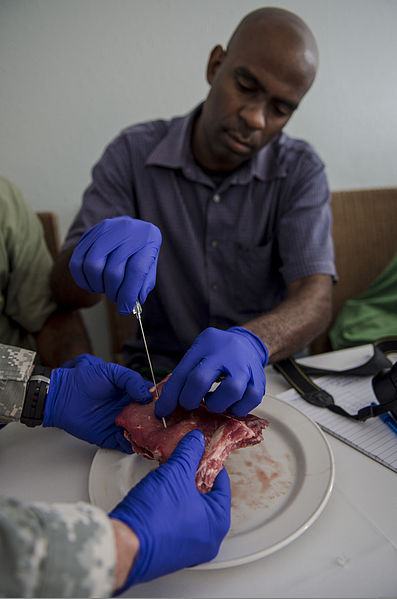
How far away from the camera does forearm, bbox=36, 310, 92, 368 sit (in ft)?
5.61

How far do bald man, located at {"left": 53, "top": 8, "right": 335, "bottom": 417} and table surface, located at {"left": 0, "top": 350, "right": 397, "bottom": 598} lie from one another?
541 mm

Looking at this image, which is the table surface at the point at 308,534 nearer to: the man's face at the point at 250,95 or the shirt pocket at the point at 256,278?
the shirt pocket at the point at 256,278

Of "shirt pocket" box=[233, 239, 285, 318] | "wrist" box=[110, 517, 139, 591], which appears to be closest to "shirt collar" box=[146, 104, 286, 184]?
"shirt pocket" box=[233, 239, 285, 318]

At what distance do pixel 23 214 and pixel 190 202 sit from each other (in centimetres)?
73

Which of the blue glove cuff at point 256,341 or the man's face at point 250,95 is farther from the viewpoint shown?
the man's face at point 250,95

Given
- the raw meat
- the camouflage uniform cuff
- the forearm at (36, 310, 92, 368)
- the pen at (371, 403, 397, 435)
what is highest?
the camouflage uniform cuff

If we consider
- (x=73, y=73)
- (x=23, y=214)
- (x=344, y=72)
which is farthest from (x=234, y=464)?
(x=344, y=72)

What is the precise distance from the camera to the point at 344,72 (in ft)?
6.77

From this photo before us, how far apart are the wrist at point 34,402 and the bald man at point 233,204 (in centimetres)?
58

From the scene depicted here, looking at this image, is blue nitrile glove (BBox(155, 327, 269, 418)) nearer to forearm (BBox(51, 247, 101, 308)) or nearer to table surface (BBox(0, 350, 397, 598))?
table surface (BBox(0, 350, 397, 598))

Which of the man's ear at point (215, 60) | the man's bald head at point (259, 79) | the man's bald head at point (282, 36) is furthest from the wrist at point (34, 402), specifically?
the man's ear at point (215, 60)

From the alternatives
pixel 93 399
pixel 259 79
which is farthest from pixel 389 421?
pixel 259 79

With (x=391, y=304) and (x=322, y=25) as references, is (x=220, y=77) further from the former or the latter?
(x=391, y=304)

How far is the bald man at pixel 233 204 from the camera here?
4.70 feet
